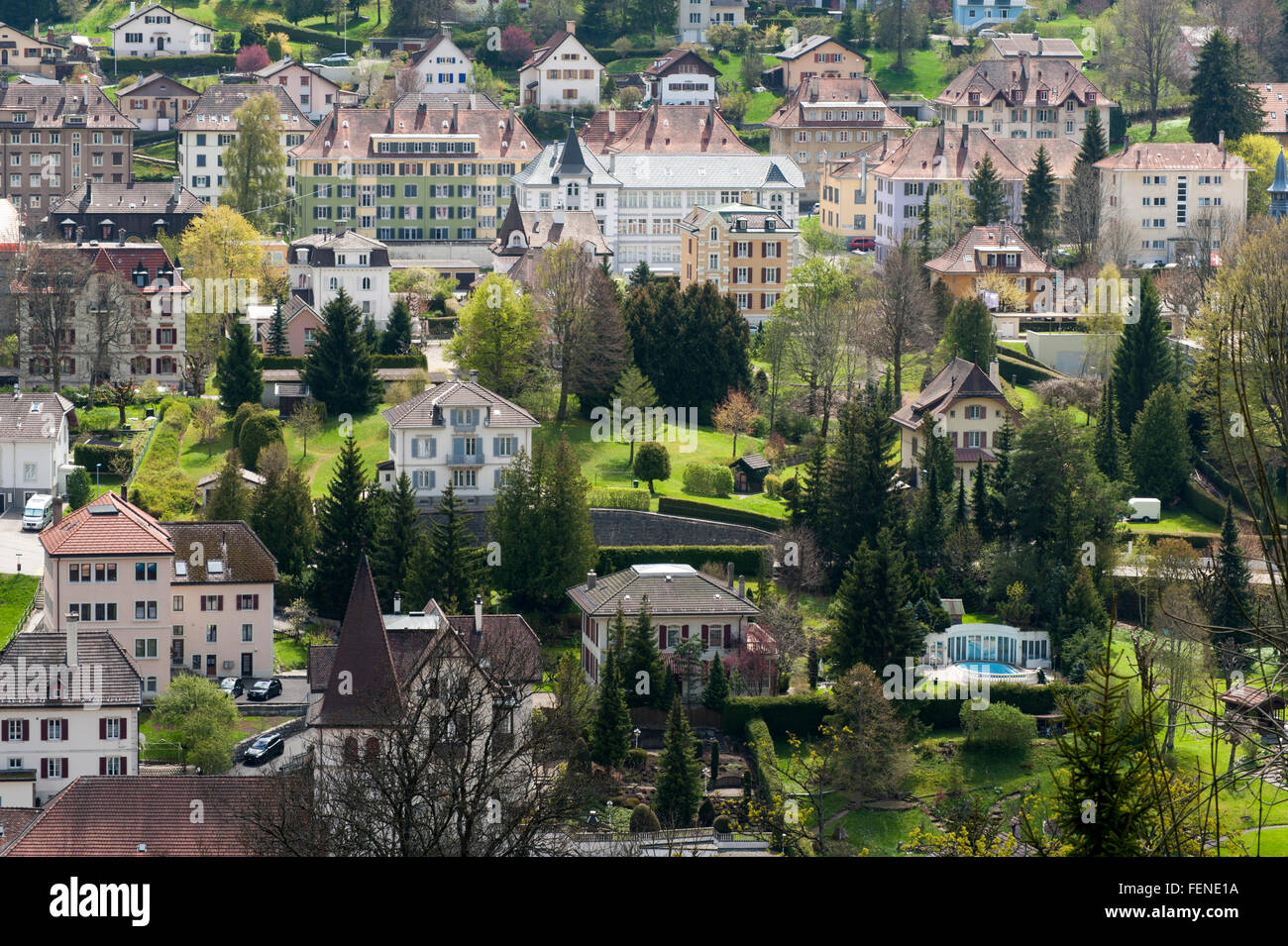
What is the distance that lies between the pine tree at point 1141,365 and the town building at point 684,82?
60.7 m

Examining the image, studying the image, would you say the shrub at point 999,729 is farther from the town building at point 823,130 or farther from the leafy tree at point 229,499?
the town building at point 823,130

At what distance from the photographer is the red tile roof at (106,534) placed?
60.6 meters

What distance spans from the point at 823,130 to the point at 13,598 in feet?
252

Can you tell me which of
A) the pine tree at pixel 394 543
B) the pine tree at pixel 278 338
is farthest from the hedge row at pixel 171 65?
the pine tree at pixel 394 543

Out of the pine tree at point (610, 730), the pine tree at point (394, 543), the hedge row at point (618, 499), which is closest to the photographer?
the pine tree at point (610, 730)

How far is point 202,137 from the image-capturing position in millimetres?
122062

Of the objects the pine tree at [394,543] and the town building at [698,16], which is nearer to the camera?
the pine tree at [394,543]

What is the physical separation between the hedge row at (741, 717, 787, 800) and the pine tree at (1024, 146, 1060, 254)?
52851mm

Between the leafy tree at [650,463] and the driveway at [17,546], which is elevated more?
the leafy tree at [650,463]

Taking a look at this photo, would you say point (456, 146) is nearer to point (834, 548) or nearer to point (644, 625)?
point (834, 548)

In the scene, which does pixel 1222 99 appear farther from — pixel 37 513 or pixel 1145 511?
pixel 37 513

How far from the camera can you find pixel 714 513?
71062 millimetres

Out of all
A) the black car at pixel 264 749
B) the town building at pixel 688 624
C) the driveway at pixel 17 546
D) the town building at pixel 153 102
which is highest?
the town building at pixel 153 102

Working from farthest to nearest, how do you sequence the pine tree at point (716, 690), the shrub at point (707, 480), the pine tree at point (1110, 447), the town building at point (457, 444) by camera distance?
the pine tree at point (1110, 447), the shrub at point (707, 480), the town building at point (457, 444), the pine tree at point (716, 690)
